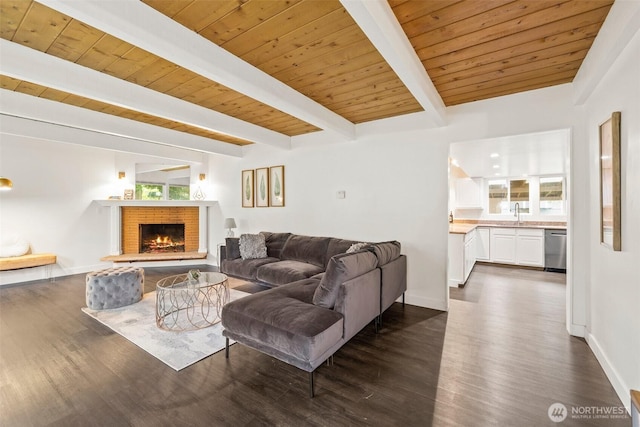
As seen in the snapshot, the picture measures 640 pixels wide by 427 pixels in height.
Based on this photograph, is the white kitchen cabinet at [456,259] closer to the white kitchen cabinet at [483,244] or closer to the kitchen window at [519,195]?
the white kitchen cabinet at [483,244]

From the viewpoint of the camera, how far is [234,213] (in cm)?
611

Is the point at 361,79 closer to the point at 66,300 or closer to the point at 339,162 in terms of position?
the point at 339,162

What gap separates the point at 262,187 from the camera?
5.57 metres

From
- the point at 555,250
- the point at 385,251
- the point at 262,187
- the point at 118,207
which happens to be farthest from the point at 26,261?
the point at 555,250

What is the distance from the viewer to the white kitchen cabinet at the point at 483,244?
6500 millimetres

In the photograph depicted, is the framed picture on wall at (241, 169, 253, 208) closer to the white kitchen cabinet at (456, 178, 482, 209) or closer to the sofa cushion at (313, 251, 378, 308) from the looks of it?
the sofa cushion at (313, 251, 378, 308)

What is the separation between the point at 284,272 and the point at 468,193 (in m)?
5.62

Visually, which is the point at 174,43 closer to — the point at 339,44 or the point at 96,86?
the point at 339,44

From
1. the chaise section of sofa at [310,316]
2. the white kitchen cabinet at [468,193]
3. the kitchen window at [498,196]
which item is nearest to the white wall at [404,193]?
the chaise section of sofa at [310,316]

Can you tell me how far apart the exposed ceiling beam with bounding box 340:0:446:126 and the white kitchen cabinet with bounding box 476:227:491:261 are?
16.2 ft

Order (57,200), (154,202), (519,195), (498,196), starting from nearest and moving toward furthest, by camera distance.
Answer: (57,200), (154,202), (519,195), (498,196)

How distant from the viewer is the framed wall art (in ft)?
6.43

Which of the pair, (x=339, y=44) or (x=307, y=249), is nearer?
(x=339, y=44)

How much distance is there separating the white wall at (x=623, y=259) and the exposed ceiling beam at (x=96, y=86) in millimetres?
3962
